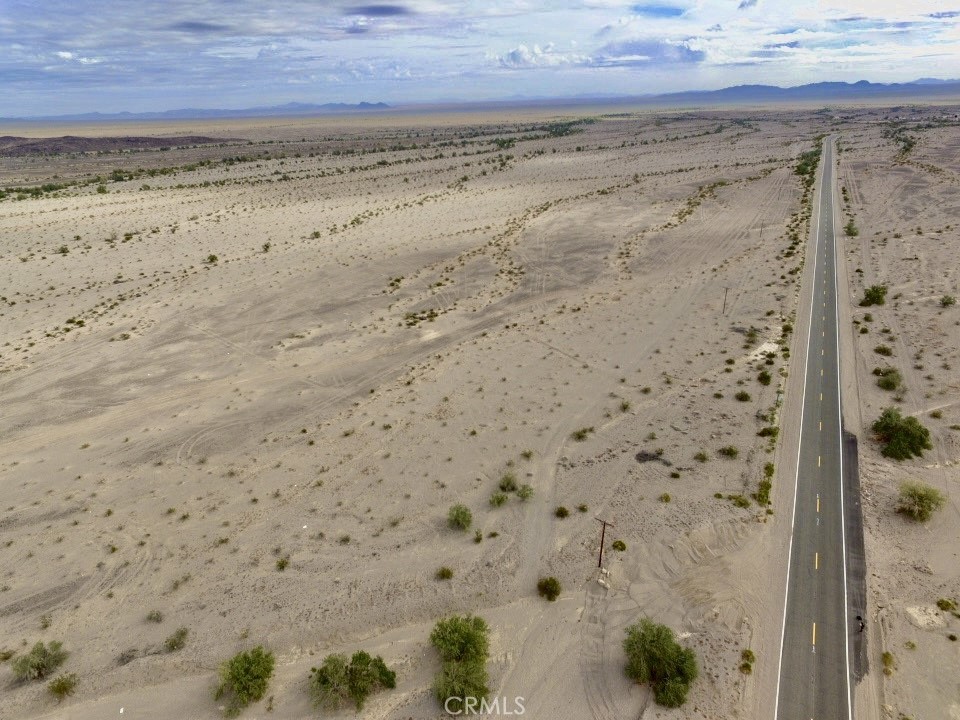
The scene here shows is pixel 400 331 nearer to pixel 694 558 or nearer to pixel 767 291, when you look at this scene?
pixel 694 558

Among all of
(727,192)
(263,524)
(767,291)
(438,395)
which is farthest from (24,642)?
(727,192)

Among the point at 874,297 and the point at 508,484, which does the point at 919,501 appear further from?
the point at 874,297

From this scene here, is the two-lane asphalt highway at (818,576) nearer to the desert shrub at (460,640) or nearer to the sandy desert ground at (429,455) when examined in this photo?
the sandy desert ground at (429,455)

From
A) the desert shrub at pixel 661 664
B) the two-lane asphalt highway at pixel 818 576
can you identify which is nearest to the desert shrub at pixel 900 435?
the two-lane asphalt highway at pixel 818 576

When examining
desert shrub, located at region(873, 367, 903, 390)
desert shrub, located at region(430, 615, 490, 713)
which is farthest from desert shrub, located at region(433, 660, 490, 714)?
desert shrub, located at region(873, 367, 903, 390)

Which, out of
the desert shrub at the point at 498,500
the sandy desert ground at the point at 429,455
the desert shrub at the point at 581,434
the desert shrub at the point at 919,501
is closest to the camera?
the sandy desert ground at the point at 429,455
